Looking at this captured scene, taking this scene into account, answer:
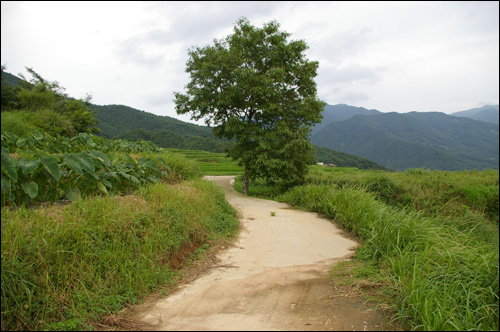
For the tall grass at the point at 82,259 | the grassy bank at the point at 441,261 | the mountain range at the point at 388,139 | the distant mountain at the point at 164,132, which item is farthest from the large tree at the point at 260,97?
the distant mountain at the point at 164,132

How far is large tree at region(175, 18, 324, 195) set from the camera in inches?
444

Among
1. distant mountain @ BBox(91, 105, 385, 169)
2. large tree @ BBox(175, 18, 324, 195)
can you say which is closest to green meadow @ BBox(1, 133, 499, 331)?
large tree @ BBox(175, 18, 324, 195)

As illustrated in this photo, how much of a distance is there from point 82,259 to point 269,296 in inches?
70.5

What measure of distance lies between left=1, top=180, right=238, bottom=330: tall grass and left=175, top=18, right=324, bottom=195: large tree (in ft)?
25.5

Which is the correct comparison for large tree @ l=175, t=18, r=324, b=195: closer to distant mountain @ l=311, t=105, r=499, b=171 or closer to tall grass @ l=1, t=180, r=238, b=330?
distant mountain @ l=311, t=105, r=499, b=171

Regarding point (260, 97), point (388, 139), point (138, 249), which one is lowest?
point (138, 249)

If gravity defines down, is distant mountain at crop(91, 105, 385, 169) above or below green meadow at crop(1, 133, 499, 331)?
above

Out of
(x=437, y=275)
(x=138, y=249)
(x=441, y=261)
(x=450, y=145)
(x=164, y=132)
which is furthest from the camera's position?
(x=164, y=132)

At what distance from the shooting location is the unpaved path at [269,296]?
2.34m

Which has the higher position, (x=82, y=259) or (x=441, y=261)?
(x=82, y=259)

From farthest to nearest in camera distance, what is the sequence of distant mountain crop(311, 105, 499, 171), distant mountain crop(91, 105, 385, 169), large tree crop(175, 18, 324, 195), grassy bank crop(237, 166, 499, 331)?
distant mountain crop(91, 105, 385, 169)
large tree crop(175, 18, 324, 195)
grassy bank crop(237, 166, 499, 331)
distant mountain crop(311, 105, 499, 171)

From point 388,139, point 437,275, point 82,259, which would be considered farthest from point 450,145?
point 388,139

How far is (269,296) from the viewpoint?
2.84 m

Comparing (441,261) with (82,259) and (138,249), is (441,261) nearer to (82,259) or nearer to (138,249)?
(138,249)
